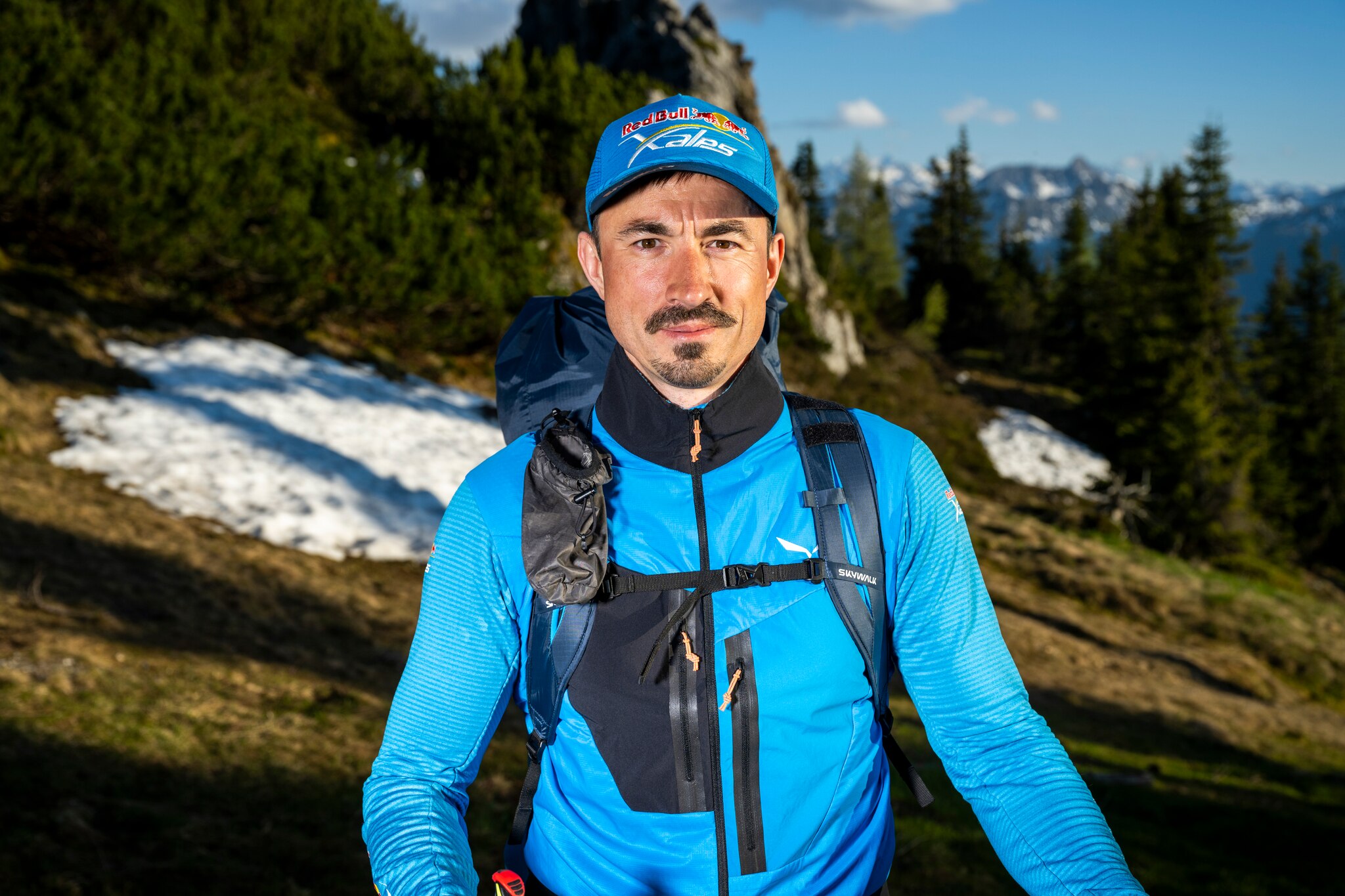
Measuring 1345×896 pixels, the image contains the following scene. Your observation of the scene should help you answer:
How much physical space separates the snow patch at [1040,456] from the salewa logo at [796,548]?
102ft

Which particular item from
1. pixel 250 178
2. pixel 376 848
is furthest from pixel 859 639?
pixel 250 178

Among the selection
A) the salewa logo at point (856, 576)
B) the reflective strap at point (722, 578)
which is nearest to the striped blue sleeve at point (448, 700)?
the reflective strap at point (722, 578)

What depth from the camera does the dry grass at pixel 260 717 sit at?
4.58 meters

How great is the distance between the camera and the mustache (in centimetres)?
192

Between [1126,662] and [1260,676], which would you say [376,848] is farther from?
[1260,676]

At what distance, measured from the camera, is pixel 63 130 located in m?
11.8

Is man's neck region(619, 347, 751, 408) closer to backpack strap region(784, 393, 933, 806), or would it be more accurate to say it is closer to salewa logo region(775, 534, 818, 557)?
backpack strap region(784, 393, 933, 806)

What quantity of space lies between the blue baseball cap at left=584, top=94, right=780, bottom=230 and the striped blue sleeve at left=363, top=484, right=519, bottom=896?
2.73 feet

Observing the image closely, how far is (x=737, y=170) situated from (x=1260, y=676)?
61.2ft

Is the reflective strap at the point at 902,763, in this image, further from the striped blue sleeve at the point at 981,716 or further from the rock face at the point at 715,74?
the rock face at the point at 715,74

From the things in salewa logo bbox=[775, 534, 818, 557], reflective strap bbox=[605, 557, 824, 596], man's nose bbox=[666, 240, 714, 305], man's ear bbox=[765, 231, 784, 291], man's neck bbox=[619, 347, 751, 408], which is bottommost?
reflective strap bbox=[605, 557, 824, 596]

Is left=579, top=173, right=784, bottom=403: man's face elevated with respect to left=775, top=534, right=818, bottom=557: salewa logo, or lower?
elevated

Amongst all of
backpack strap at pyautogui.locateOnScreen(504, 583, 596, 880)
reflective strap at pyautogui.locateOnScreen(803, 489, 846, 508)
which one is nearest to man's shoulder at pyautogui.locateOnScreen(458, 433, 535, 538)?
backpack strap at pyautogui.locateOnScreen(504, 583, 596, 880)

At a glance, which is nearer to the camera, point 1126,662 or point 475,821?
point 475,821
